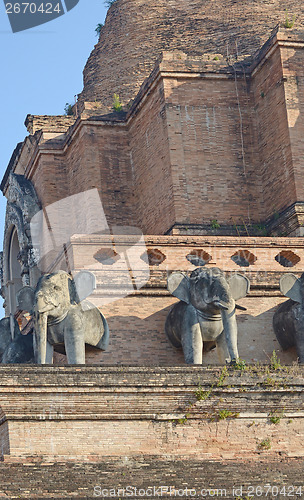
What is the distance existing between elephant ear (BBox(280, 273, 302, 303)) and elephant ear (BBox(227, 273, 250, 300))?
1.92ft

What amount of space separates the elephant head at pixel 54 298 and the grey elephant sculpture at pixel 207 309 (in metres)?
1.29

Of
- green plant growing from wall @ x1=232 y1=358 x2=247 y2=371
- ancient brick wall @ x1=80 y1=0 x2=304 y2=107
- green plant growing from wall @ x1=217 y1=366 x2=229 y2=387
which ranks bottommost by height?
green plant growing from wall @ x1=217 y1=366 x2=229 y2=387

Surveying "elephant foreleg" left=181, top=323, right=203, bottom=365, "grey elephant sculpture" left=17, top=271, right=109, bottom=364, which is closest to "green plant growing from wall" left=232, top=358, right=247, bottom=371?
"elephant foreleg" left=181, top=323, right=203, bottom=365

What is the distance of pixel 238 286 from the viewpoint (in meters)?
19.3

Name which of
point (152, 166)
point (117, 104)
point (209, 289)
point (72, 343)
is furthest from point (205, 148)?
point (72, 343)

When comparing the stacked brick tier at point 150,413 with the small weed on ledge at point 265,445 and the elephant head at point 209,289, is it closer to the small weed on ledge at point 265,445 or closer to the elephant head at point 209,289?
the small weed on ledge at point 265,445

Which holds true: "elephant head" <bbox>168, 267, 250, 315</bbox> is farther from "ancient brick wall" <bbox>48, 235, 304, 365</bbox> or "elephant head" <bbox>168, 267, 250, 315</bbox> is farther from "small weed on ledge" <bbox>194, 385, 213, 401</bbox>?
"small weed on ledge" <bbox>194, 385, 213, 401</bbox>

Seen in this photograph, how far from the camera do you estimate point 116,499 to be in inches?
→ 559

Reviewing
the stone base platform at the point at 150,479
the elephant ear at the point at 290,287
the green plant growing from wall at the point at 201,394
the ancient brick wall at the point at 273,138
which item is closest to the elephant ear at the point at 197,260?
the elephant ear at the point at 290,287

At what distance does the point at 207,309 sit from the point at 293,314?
61.5 inches

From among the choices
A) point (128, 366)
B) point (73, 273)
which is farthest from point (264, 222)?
point (128, 366)

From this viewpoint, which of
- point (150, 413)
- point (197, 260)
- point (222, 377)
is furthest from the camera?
point (197, 260)

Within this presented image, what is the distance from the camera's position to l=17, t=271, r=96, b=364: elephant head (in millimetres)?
18766

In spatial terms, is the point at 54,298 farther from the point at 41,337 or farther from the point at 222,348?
the point at 222,348
